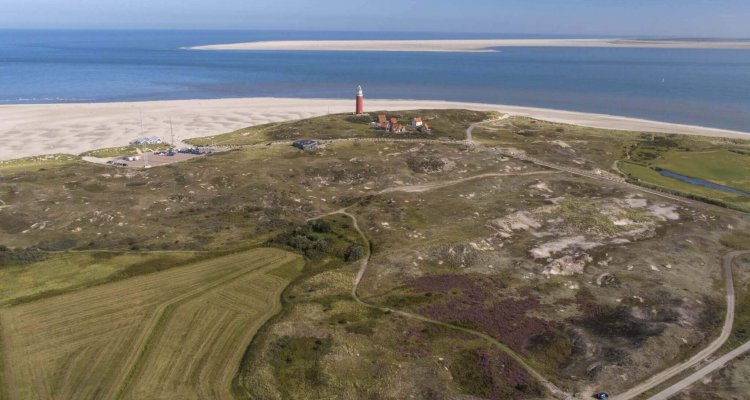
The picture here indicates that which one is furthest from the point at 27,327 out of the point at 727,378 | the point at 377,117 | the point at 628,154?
the point at 628,154

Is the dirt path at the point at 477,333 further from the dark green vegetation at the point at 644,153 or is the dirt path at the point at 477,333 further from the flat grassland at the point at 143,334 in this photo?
the dark green vegetation at the point at 644,153

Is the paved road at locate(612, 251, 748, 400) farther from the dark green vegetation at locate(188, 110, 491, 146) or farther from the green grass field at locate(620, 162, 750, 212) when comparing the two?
the dark green vegetation at locate(188, 110, 491, 146)

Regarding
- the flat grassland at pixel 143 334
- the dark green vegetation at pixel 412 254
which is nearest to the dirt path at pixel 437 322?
the dark green vegetation at pixel 412 254

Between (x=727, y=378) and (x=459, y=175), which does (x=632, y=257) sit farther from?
(x=459, y=175)

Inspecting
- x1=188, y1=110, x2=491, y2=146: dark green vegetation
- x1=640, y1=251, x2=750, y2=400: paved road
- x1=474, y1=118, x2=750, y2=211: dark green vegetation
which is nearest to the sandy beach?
x1=188, y1=110, x2=491, y2=146: dark green vegetation

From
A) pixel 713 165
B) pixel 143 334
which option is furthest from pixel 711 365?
pixel 713 165

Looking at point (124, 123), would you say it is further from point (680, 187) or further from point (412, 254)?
point (680, 187)
